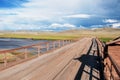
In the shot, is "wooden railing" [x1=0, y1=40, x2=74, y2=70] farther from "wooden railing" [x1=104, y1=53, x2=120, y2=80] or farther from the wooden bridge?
"wooden railing" [x1=104, y1=53, x2=120, y2=80]

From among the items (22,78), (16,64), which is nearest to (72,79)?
(22,78)

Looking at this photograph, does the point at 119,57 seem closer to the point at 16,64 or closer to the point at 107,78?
the point at 107,78

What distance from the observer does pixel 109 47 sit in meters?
12.9

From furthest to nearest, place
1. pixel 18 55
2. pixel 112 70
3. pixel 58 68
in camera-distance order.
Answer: pixel 18 55 < pixel 58 68 < pixel 112 70

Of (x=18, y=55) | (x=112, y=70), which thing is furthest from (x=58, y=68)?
(x=18, y=55)

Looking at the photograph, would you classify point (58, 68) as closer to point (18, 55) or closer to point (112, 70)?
point (112, 70)

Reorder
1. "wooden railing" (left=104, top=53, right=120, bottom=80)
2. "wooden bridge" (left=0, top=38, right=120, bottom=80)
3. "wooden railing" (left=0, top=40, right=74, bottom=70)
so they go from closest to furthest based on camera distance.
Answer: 1. "wooden railing" (left=104, top=53, right=120, bottom=80)
2. "wooden bridge" (left=0, top=38, right=120, bottom=80)
3. "wooden railing" (left=0, top=40, right=74, bottom=70)

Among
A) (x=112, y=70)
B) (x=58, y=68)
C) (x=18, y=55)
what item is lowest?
(x=18, y=55)

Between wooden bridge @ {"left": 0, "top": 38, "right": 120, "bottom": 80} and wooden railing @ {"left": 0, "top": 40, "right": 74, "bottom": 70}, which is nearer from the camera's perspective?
wooden bridge @ {"left": 0, "top": 38, "right": 120, "bottom": 80}

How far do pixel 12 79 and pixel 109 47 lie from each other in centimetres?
592

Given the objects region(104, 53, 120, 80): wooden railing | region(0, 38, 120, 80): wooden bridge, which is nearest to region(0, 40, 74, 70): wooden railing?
region(0, 38, 120, 80): wooden bridge

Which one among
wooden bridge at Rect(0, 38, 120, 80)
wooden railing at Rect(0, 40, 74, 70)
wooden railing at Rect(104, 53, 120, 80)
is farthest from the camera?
wooden railing at Rect(0, 40, 74, 70)

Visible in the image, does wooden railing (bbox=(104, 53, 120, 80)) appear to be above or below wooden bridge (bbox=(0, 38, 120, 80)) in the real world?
above

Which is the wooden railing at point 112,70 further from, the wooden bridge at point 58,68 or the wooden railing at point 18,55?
the wooden railing at point 18,55
